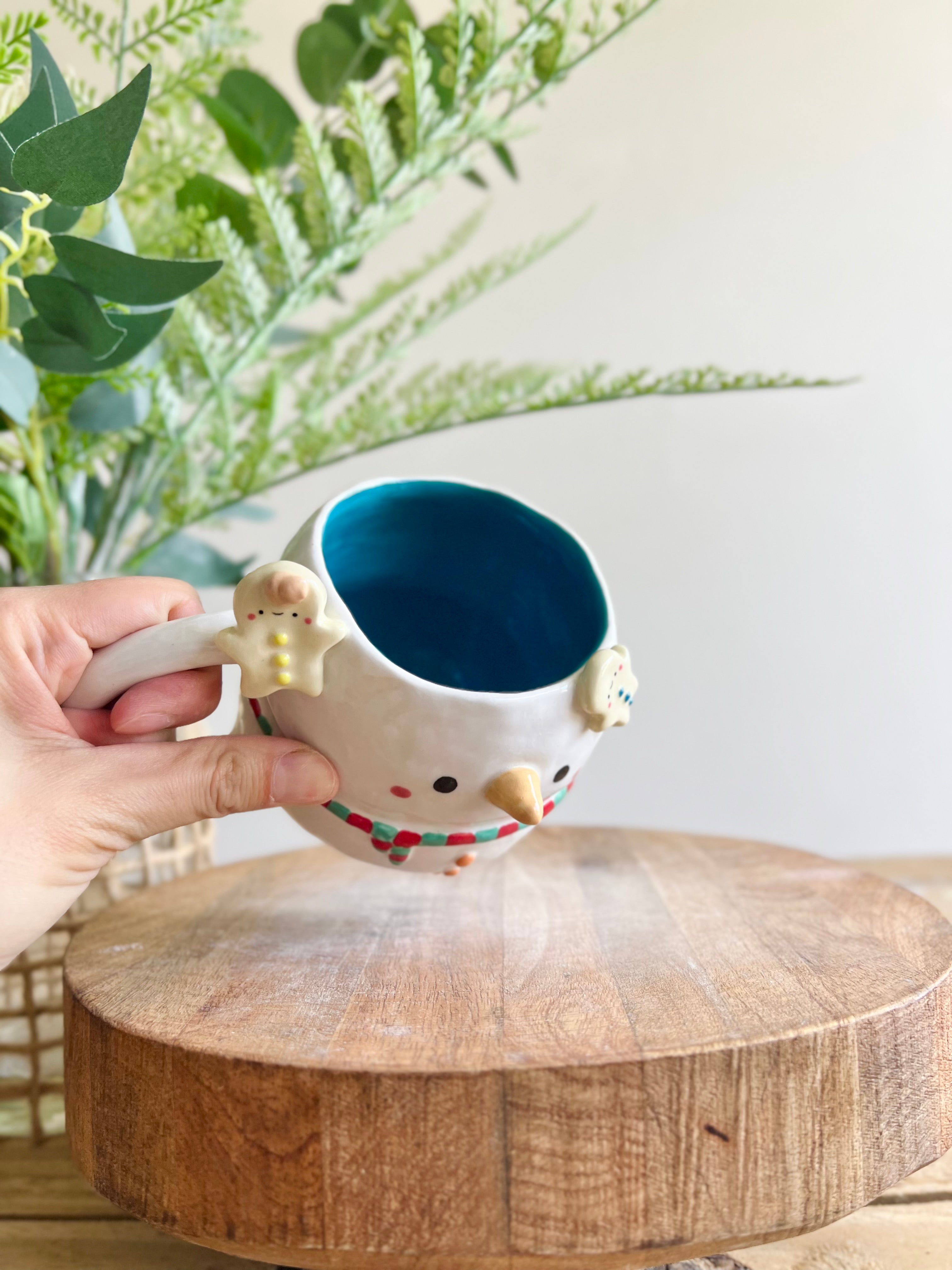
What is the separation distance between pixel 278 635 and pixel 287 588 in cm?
2

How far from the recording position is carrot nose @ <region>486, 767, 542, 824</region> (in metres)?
0.43

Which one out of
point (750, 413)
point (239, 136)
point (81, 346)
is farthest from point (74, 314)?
point (750, 413)

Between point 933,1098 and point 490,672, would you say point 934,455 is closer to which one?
point 490,672

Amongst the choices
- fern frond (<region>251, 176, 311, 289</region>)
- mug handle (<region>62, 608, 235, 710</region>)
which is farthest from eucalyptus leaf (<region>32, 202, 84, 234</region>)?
mug handle (<region>62, 608, 235, 710</region>)

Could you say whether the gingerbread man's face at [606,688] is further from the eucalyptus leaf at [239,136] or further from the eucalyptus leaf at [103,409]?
the eucalyptus leaf at [239,136]

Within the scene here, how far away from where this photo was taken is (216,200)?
63 cm

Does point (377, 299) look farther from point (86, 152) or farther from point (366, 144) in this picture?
point (86, 152)

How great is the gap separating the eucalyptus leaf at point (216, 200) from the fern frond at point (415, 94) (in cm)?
10

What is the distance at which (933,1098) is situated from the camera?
40 centimetres

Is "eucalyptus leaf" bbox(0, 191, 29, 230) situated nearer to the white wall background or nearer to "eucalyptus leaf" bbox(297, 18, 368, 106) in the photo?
"eucalyptus leaf" bbox(297, 18, 368, 106)

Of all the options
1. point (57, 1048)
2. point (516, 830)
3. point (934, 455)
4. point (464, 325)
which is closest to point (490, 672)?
point (516, 830)

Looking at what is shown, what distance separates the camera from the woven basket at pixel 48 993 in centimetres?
63

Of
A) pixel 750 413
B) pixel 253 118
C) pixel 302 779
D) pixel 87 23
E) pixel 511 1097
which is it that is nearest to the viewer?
pixel 511 1097

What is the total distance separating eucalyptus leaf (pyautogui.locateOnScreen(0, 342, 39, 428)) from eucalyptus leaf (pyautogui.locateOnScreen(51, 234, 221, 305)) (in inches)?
3.1
